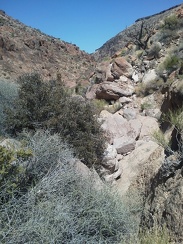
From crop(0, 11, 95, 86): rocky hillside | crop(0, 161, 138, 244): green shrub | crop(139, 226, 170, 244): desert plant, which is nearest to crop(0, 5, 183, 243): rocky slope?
crop(139, 226, 170, 244): desert plant

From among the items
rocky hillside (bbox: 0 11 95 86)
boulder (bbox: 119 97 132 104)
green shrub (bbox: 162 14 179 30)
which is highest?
rocky hillside (bbox: 0 11 95 86)

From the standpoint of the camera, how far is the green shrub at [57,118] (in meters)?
6.45

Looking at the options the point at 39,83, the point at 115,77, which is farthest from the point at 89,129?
the point at 115,77

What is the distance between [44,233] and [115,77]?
10.5 metres

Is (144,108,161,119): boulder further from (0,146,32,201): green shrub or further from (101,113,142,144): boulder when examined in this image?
(0,146,32,201): green shrub

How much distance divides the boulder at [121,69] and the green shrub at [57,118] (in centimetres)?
593

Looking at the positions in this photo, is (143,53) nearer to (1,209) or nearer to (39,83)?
(39,83)

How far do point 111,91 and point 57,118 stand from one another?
5.54 meters

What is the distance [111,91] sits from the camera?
38.4 feet

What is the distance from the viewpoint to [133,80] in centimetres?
1303

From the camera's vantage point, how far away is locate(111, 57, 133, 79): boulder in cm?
1280

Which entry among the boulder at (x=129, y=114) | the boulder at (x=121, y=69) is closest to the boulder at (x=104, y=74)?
the boulder at (x=121, y=69)

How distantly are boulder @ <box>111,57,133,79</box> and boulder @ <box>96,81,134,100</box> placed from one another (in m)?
0.88

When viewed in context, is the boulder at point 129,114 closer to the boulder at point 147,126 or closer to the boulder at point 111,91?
the boulder at point 147,126
